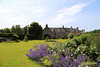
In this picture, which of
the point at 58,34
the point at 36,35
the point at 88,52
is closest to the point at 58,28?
the point at 58,34

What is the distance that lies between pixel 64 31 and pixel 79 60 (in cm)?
5160

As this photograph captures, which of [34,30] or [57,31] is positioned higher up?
[34,30]

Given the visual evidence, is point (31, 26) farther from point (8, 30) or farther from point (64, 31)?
point (8, 30)

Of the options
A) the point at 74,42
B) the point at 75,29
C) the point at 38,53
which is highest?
the point at 75,29

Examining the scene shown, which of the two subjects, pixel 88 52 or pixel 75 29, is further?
pixel 75 29

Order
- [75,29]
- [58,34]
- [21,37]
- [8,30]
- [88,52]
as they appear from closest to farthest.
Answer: [88,52] < [21,37] < [58,34] < [75,29] < [8,30]

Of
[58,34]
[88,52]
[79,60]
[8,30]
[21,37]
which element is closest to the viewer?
[79,60]

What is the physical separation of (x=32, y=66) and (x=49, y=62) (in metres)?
1.08

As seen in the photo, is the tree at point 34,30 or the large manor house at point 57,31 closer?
the tree at point 34,30

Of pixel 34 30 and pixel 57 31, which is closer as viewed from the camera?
Result: pixel 34 30

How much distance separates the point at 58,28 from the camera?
56.1 meters

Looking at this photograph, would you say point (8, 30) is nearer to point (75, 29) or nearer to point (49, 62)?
point (75, 29)

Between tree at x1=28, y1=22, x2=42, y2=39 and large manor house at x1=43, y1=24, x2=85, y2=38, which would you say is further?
large manor house at x1=43, y1=24, x2=85, y2=38

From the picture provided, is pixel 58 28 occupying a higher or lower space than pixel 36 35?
higher
